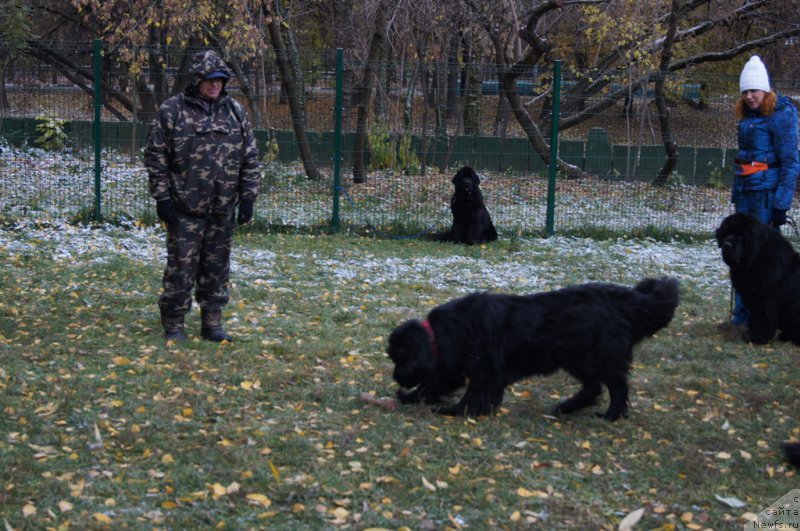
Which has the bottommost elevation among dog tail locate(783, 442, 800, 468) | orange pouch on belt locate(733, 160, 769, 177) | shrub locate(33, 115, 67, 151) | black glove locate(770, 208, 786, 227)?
dog tail locate(783, 442, 800, 468)

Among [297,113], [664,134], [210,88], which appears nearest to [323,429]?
[210,88]

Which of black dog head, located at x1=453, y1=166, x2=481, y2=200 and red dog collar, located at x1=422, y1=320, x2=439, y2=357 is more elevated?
black dog head, located at x1=453, y1=166, x2=481, y2=200

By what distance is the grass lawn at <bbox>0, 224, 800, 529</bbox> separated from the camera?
4004 mm

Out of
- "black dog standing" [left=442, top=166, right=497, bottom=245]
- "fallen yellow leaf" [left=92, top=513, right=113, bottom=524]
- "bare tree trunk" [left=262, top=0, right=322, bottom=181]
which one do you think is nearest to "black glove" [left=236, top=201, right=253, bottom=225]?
"fallen yellow leaf" [left=92, top=513, right=113, bottom=524]

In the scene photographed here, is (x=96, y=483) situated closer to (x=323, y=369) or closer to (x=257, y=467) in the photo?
(x=257, y=467)

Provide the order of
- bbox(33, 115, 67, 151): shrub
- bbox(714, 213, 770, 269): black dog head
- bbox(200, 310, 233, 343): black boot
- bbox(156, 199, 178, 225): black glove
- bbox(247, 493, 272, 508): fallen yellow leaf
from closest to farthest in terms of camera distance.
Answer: bbox(247, 493, 272, 508): fallen yellow leaf, bbox(156, 199, 178, 225): black glove, bbox(200, 310, 233, 343): black boot, bbox(714, 213, 770, 269): black dog head, bbox(33, 115, 67, 151): shrub

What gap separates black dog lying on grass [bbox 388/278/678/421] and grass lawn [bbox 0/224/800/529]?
22cm

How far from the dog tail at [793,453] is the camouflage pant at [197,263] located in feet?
13.9

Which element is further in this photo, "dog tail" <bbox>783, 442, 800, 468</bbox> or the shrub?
the shrub

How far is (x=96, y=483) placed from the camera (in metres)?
4.09

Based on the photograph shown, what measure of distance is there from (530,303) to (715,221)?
29.2ft

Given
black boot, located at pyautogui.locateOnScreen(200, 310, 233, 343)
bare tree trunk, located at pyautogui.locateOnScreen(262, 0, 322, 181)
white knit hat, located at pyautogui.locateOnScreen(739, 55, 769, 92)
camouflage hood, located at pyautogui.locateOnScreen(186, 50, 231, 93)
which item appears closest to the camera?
camouflage hood, located at pyautogui.locateOnScreen(186, 50, 231, 93)

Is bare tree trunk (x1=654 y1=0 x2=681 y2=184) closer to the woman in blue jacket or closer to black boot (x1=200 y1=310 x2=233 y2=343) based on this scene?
the woman in blue jacket

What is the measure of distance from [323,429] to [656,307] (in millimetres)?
2258
